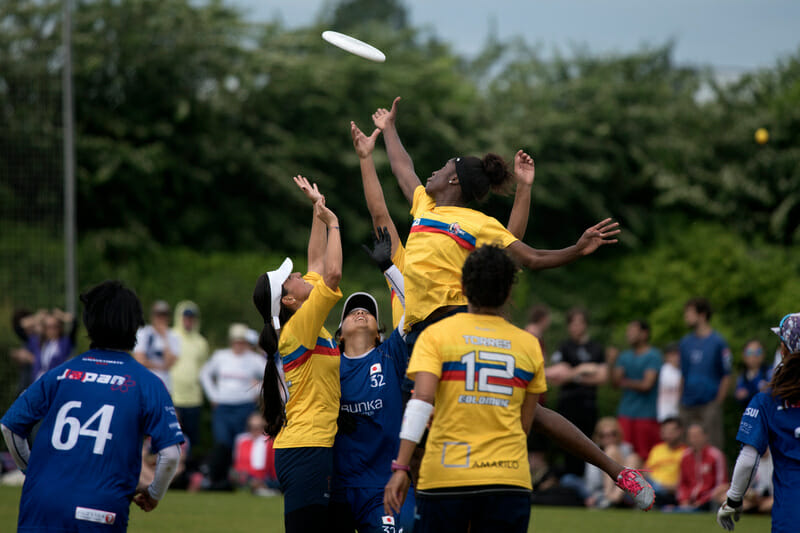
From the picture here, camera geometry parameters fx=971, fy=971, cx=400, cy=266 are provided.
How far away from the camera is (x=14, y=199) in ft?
51.6

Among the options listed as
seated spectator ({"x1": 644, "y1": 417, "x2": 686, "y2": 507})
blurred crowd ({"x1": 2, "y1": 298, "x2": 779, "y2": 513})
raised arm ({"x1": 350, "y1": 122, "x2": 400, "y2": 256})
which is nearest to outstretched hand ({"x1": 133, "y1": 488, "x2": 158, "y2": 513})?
raised arm ({"x1": 350, "y1": 122, "x2": 400, "y2": 256})

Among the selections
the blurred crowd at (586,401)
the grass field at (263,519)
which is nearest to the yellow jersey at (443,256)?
the grass field at (263,519)

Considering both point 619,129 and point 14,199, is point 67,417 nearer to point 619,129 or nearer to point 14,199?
point 14,199

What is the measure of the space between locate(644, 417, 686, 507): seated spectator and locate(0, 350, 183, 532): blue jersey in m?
8.53

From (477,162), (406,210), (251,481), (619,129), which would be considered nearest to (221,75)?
(406,210)

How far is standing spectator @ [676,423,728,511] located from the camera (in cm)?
1156

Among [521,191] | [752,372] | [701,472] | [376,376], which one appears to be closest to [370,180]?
[521,191]

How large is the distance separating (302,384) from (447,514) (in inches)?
64.9

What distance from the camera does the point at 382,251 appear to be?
6.14 metres

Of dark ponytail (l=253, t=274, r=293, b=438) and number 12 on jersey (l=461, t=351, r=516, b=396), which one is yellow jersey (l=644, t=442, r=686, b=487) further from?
number 12 on jersey (l=461, t=351, r=516, b=396)

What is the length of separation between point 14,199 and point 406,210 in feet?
31.5

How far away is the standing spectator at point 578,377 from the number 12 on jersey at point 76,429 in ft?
27.3

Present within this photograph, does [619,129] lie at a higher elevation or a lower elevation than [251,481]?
higher

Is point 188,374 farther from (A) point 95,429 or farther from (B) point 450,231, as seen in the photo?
(A) point 95,429
